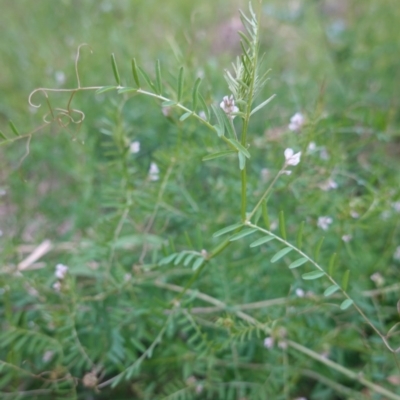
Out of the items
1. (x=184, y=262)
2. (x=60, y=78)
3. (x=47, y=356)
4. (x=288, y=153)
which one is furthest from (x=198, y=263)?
(x=60, y=78)

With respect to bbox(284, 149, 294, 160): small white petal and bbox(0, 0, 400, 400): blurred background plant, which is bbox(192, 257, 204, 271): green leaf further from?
bbox(284, 149, 294, 160): small white petal

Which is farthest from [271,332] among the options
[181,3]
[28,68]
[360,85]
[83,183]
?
[181,3]

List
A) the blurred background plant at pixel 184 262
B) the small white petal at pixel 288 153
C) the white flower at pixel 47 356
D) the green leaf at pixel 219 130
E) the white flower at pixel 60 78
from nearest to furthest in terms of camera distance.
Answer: the green leaf at pixel 219 130 < the small white petal at pixel 288 153 < the blurred background plant at pixel 184 262 < the white flower at pixel 47 356 < the white flower at pixel 60 78

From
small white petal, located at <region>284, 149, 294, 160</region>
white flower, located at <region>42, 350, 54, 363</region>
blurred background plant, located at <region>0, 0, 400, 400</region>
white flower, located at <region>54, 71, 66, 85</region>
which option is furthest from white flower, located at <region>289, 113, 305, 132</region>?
white flower, located at <region>54, 71, 66, 85</region>

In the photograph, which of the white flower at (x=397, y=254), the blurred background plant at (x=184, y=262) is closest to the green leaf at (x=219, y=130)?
the blurred background plant at (x=184, y=262)

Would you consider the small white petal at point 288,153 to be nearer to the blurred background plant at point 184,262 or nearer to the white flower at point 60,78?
the blurred background plant at point 184,262

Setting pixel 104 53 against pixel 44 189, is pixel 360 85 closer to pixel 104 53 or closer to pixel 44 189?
pixel 104 53

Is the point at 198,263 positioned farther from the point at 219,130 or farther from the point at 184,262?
the point at 219,130

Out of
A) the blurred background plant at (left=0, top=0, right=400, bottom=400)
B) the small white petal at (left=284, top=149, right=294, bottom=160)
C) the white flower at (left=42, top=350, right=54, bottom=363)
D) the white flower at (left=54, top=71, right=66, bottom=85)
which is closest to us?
the small white petal at (left=284, top=149, right=294, bottom=160)
